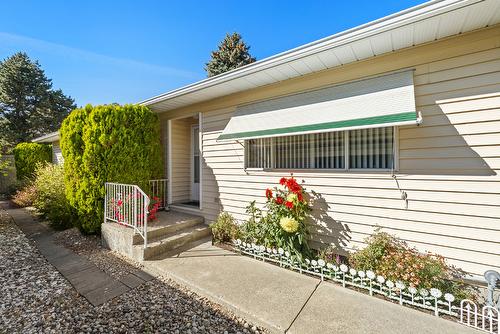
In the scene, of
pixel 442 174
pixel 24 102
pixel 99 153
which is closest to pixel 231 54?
pixel 99 153

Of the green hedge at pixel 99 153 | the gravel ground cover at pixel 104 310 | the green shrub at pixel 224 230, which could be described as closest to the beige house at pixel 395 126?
the green shrub at pixel 224 230

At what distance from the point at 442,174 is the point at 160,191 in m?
6.73

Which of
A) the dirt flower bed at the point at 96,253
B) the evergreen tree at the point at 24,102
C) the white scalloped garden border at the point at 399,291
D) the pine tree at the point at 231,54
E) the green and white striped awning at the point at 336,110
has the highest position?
the pine tree at the point at 231,54

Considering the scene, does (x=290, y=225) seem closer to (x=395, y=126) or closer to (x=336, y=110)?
(x=336, y=110)

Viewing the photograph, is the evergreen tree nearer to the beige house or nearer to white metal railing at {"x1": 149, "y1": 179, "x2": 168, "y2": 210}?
→ white metal railing at {"x1": 149, "y1": 179, "x2": 168, "y2": 210}

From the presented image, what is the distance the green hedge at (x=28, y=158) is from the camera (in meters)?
13.4

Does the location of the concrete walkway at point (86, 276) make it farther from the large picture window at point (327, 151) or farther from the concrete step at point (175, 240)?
the large picture window at point (327, 151)

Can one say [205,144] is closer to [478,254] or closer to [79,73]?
[478,254]

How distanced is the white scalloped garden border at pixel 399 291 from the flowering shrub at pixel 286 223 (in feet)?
0.58

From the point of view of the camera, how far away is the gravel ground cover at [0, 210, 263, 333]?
2785 millimetres

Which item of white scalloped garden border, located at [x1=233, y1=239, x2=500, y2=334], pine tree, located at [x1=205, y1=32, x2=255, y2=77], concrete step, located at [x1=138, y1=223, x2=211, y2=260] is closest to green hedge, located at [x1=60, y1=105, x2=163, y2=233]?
concrete step, located at [x1=138, y1=223, x2=211, y2=260]

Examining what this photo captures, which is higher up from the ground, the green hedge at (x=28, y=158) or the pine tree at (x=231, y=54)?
the pine tree at (x=231, y=54)

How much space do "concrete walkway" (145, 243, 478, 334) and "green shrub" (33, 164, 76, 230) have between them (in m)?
4.30

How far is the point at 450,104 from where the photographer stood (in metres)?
3.30
